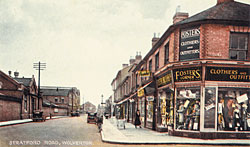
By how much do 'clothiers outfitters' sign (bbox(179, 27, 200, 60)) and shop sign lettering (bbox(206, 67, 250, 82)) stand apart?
3.61 feet

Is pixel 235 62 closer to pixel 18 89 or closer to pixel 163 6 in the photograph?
pixel 163 6

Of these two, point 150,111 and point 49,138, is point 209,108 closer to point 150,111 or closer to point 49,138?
point 150,111

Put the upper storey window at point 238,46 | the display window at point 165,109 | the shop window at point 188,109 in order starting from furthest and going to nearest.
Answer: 1. the display window at point 165,109
2. the upper storey window at point 238,46
3. the shop window at point 188,109

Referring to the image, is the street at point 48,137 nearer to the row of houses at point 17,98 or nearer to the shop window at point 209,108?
the shop window at point 209,108

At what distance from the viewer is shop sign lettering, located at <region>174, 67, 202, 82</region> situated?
42.0 feet

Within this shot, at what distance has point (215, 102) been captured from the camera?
1272cm

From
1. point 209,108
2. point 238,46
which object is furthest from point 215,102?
point 238,46

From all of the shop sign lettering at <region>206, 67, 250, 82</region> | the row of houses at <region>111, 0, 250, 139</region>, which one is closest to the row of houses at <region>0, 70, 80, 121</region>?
the row of houses at <region>111, 0, 250, 139</region>

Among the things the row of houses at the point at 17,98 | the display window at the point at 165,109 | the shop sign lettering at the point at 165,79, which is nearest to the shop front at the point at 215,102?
the shop sign lettering at the point at 165,79

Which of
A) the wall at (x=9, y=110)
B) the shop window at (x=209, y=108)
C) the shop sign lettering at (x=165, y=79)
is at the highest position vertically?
the shop sign lettering at (x=165, y=79)

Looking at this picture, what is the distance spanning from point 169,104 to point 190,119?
2561 millimetres

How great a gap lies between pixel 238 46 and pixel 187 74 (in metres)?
3.15

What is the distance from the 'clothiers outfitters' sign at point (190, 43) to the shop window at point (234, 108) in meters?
2.44

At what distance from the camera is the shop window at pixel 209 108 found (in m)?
12.6
